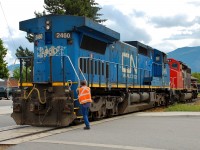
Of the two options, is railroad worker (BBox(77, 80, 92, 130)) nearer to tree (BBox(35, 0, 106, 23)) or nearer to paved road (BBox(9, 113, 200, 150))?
paved road (BBox(9, 113, 200, 150))

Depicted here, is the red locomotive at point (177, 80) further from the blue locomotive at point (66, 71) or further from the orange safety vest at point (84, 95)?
the orange safety vest at point (84, 95)

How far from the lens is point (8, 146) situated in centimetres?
830

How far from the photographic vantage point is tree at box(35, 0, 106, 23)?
145 ft

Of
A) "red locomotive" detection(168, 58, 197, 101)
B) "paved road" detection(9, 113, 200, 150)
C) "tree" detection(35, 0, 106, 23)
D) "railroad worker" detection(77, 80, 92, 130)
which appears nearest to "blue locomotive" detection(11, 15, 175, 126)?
"railroad worker" detection(77, 80, 92, 130)

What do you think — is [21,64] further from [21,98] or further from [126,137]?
[126,137]

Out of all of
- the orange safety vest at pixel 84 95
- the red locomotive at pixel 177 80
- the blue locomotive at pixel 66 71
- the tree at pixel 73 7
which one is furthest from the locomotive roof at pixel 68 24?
the tree at pixel 73 7

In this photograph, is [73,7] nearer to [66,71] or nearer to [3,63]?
[3,63]

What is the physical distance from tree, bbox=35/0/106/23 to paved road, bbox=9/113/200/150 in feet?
111

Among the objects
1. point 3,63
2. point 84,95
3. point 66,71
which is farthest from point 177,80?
point 3,63

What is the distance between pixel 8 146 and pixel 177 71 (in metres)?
22.0

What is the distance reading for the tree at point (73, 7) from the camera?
44.3 m

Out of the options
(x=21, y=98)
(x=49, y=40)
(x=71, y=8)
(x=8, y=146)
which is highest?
(x=71, y=8)

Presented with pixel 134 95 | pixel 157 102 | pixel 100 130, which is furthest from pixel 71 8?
pixel 100 130

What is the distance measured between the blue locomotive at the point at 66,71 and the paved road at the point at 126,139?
4.51ft
